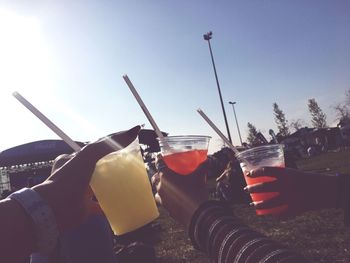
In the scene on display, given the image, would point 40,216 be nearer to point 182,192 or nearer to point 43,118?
point 182,192

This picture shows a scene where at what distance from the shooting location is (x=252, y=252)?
150cm

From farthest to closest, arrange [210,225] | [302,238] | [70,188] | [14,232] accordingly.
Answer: [302,238] < [210,225] < [70,188] < [14,232]

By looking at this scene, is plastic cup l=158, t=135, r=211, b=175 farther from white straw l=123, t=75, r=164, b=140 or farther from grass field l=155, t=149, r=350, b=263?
grass field l=155, t=149, r=350, b=263

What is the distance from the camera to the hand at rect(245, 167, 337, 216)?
203cm

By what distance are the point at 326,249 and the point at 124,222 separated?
398 cm

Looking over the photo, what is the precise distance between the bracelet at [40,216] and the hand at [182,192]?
3.51ft

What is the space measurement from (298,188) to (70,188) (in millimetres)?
1531

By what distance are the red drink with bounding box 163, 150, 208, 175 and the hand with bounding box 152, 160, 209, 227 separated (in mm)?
106

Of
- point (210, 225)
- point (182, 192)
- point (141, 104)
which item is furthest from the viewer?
point (141, 104)

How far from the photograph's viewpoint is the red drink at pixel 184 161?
222cm

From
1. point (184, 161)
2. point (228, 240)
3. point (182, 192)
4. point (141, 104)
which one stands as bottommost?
point (228, 240)

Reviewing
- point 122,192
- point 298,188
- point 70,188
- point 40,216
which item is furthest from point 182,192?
point 40,216

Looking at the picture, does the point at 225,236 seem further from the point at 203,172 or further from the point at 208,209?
the point at 203,172

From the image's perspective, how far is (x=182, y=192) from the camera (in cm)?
200
